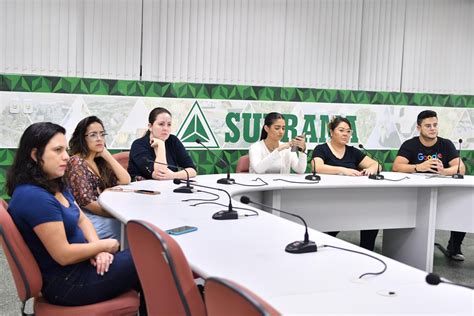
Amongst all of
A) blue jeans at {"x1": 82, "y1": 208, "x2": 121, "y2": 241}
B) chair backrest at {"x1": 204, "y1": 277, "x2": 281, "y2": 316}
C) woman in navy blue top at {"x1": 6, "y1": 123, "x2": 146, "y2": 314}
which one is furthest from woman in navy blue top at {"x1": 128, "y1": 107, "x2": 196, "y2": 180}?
chair backrest at {"x1": 204, "y1": 277, "x2": 281, "y2": 316}

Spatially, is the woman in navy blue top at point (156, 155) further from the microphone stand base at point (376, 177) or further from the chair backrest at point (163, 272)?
the chair backrest at point (163, 272)

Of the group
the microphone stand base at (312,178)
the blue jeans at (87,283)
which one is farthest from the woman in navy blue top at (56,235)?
the microphone stand base at (312,178)

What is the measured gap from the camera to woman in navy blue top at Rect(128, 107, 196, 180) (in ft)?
12.8

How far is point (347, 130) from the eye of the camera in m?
4.61

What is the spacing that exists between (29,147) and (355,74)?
4710 mm

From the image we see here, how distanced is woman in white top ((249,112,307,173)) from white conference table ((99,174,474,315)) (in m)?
1.58

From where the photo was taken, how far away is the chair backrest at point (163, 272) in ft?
4.81

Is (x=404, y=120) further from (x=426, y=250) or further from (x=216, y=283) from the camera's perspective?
(x=216, y=283)

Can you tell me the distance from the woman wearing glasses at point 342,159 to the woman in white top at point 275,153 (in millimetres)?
185

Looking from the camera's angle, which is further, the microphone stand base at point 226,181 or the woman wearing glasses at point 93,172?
the microphone stand base at point 226,181

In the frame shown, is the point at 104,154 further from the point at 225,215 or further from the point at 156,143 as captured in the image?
the point at 225,215

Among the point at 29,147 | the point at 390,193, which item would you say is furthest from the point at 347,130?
the point at 29,147

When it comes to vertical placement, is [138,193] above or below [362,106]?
below

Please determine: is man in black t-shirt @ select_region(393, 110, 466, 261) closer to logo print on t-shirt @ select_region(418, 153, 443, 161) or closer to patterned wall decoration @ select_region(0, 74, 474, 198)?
logo print on t-shirt @ select_region(418, 153, 443, 161)
